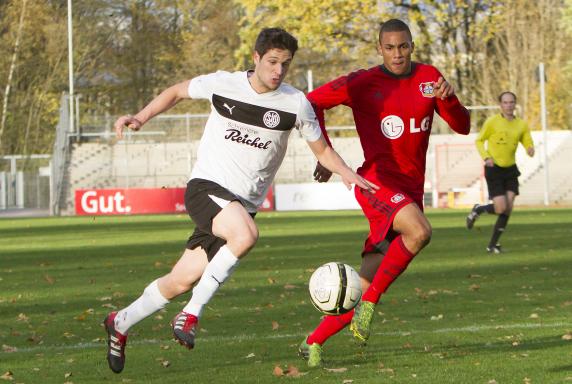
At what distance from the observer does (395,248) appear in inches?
330

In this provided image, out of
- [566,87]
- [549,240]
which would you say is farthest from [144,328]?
[566,87]

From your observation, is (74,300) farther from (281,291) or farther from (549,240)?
(549,240)

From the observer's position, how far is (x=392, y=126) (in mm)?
8648

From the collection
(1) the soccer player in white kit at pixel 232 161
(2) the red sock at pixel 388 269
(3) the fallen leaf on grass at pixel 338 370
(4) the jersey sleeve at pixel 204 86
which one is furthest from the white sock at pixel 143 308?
(2) the red sock at pixel 388 269

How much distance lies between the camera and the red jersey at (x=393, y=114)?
8.62m

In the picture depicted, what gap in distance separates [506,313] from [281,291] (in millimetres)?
3226

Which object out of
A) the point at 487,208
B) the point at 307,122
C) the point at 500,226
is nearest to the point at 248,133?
the point at 307,122

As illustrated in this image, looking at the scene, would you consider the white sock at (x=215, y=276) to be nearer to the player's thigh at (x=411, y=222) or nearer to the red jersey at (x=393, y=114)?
the player's thigh at (x=411, y=222)

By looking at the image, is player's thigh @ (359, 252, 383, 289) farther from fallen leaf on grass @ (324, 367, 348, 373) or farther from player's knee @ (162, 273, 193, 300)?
player's knee @ (162, 273, 193, 300)

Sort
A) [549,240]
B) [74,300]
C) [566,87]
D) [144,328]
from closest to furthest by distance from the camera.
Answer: [144,328] < [74,300] < [549,240] < [566,87]

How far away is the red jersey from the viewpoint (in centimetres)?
862

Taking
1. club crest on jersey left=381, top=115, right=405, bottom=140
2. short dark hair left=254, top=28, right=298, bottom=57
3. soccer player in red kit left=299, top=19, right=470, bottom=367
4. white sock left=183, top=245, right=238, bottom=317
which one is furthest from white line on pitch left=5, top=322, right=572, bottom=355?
short dark hair left=254, top=28, right=298, bottom=57

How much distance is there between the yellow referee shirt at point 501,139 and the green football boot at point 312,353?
1020 centimetres

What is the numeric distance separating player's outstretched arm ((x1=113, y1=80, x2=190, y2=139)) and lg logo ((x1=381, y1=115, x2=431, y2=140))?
143 cm
